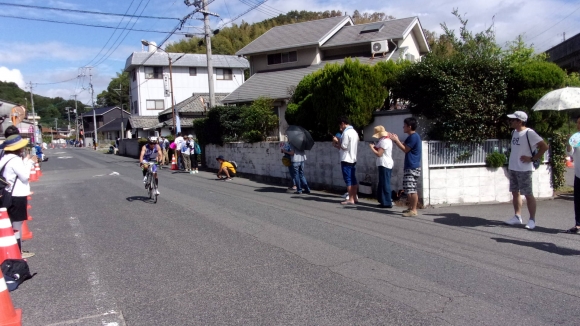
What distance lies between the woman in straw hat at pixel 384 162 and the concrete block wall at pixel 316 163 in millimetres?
725

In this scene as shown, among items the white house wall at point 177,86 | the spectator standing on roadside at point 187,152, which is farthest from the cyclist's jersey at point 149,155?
the white house wall at point 177,86

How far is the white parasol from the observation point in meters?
8.38

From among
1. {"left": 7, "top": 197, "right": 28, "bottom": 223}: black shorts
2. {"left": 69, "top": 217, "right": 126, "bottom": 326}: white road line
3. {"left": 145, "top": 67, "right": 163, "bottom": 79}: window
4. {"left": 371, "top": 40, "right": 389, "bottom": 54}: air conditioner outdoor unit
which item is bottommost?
{"left": 69, "top": 217, "right": 126, "bottom": 326}: white road line

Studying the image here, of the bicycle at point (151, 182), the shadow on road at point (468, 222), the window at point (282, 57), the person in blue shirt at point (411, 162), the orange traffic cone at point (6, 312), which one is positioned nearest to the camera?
the orange traffic cone at point (6, 312)

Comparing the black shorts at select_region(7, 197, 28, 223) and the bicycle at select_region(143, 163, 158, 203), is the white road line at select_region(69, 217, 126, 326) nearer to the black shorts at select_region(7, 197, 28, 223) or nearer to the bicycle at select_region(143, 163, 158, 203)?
the black shorts at select_region(7, 197, 28, 223)

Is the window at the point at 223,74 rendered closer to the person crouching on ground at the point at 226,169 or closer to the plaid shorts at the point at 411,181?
the person crouching on ground at the point at 226,169

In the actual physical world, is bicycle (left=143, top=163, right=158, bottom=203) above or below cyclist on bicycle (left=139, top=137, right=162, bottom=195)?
below

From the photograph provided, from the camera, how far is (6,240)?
5.54m

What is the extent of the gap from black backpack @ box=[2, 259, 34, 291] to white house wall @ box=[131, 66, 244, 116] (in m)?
47.9

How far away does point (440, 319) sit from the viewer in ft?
13.6

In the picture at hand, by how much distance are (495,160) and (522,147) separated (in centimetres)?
270

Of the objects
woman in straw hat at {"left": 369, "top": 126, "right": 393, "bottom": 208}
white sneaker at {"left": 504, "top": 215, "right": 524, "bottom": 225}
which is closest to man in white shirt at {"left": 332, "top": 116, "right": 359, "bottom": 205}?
woman in straw hat at {"left": 369, "top": 126, "right": 393, "bottom": 208}

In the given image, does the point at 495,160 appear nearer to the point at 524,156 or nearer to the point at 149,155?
the point at 524,156

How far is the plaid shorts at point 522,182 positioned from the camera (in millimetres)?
7410
